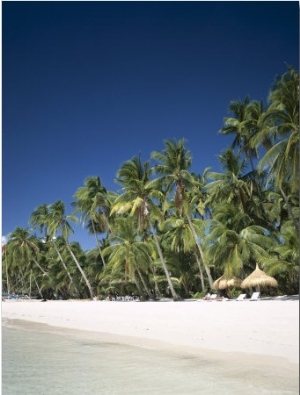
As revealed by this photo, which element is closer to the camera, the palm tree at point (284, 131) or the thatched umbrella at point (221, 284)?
the palm tree at point (284, 131)

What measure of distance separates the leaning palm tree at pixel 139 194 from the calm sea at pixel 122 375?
38.2ft

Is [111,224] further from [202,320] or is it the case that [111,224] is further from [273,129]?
[202,320]

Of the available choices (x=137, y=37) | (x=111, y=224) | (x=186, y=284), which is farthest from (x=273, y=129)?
(x=111, y=224)

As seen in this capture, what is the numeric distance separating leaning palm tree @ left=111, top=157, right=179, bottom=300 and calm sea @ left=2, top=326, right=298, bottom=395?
1165 centimetres

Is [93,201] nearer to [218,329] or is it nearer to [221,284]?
[221,284]

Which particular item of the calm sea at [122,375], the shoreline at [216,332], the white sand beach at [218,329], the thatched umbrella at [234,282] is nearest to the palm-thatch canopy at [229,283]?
the thatched umbrella at [234,282]

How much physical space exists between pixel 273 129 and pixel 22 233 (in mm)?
31914

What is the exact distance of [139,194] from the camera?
65.1ft

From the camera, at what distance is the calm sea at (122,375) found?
4.69m

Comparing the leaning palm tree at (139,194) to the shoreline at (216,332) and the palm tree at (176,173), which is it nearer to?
the palm tree at (176,173)

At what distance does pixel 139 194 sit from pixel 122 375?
570 inches

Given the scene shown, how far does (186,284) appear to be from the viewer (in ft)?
80.1

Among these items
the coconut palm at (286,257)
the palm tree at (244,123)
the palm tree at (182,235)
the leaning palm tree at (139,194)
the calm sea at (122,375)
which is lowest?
the calm sea at (122,375)

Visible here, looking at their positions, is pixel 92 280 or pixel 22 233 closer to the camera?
pixel 92 280
